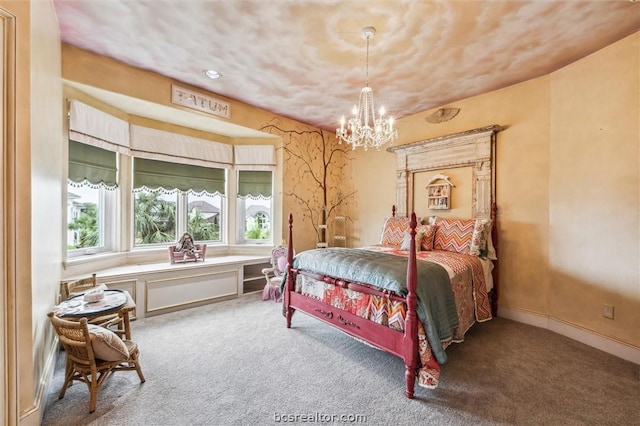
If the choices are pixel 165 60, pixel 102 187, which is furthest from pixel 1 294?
pixel 165 60

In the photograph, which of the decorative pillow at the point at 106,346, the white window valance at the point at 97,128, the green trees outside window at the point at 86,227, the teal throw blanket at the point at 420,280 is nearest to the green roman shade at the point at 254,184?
the white window valance at the point at 97,128

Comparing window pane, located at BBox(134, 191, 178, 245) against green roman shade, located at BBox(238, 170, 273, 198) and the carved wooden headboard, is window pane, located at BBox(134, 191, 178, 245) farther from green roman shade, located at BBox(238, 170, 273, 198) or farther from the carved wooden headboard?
the carved wooden headboard

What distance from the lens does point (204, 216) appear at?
4.34 metres

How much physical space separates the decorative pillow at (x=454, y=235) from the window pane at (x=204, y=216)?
11.1ft

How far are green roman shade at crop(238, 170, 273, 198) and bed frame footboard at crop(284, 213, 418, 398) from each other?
2.04 meters

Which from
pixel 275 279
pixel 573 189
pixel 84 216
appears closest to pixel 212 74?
pixel 84 216

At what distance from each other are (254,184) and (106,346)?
A: 10.4 feet

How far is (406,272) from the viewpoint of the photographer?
80.8 inches

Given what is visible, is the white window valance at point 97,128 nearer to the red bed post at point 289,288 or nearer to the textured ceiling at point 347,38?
the textured ceiling at point 347,38

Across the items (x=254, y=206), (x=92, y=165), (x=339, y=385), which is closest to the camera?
(x=339, y=385)

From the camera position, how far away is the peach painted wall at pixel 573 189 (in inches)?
93.2

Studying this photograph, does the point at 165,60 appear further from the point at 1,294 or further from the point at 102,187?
the point at 1,294

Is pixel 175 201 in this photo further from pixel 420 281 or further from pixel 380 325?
pixel 420 281

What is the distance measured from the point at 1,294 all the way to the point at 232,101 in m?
3.18
